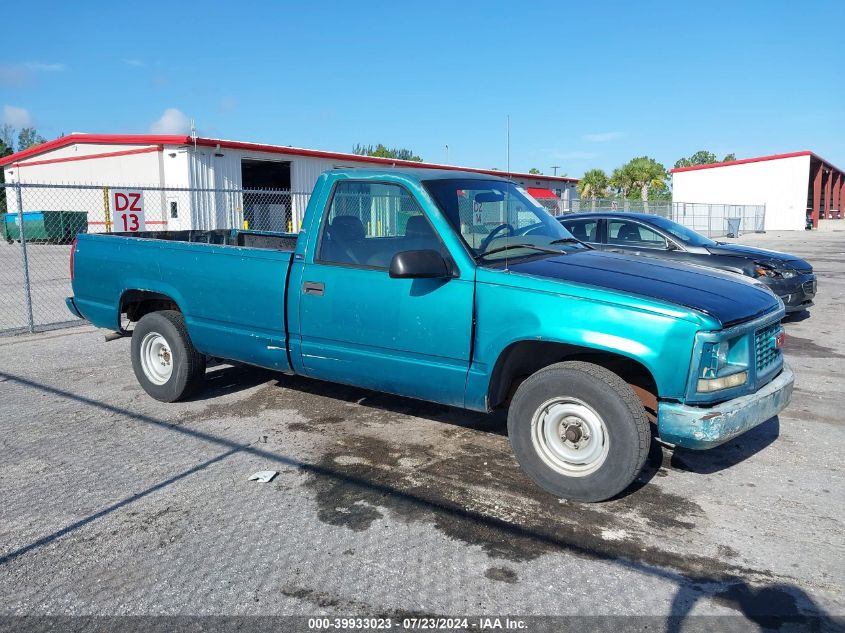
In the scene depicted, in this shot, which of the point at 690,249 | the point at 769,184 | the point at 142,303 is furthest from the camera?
the point at 769,184

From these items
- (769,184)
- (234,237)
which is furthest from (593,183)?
(234,237)

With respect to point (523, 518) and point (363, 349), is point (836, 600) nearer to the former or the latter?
point (523, 518)

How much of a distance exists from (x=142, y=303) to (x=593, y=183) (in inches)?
2254

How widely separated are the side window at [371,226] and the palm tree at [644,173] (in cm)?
5686

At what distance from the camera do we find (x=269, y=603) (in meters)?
3.10

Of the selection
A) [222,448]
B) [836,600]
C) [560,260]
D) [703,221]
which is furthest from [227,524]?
[703,221]

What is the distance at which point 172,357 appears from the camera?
602 cm

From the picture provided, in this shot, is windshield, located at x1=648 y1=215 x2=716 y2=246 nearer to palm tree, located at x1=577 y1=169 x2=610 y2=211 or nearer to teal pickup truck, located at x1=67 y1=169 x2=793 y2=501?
teal pickup truck, located at x1=67 y1=169 x2=793 y2=501

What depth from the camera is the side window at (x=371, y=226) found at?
15.5 feet

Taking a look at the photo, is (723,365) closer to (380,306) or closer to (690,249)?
(380,306)

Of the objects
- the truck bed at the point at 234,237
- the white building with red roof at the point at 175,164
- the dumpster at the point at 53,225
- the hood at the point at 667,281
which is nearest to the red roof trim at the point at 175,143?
the white building with red roof at the point at 175,164

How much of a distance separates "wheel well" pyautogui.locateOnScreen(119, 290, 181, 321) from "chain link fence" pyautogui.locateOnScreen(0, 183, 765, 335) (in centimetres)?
125

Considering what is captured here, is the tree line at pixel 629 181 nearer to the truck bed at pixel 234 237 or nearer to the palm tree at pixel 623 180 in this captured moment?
the palm tree at pixel 623 180

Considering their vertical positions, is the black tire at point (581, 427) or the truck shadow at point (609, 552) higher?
the black tire at point (581, 427)
